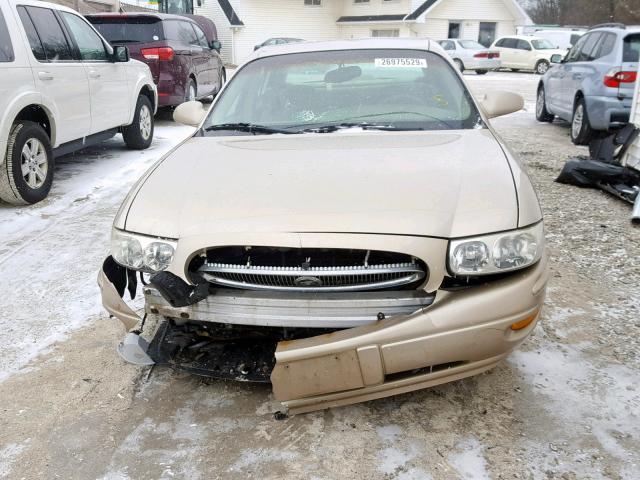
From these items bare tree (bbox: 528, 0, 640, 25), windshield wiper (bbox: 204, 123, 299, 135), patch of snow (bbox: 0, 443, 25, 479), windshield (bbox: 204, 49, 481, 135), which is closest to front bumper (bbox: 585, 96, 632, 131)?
windshield (bbox: 204, 49, 481, 135)

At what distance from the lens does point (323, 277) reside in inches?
96.0

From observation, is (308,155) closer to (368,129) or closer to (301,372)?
(368,129)

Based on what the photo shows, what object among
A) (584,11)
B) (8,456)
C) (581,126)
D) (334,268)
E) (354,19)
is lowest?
(8,456)

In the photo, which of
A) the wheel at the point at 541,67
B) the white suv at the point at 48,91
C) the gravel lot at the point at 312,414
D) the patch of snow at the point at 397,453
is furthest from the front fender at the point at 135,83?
the wheel at the point at 541,67

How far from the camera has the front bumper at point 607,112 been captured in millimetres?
7986

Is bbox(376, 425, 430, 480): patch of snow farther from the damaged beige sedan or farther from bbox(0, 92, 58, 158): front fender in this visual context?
bbox(0, 92, 58, 158): front fender

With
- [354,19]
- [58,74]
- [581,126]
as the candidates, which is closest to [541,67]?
[354,19]

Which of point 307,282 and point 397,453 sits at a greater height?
point 307,282

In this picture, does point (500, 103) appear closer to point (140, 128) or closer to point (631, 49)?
point (631, 49)

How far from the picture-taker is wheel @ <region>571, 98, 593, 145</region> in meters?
8.55

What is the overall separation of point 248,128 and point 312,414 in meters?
1.81

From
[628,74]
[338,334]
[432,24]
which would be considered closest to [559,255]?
[338,334]

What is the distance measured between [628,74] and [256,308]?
24.2 feet

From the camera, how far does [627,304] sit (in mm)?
3742
